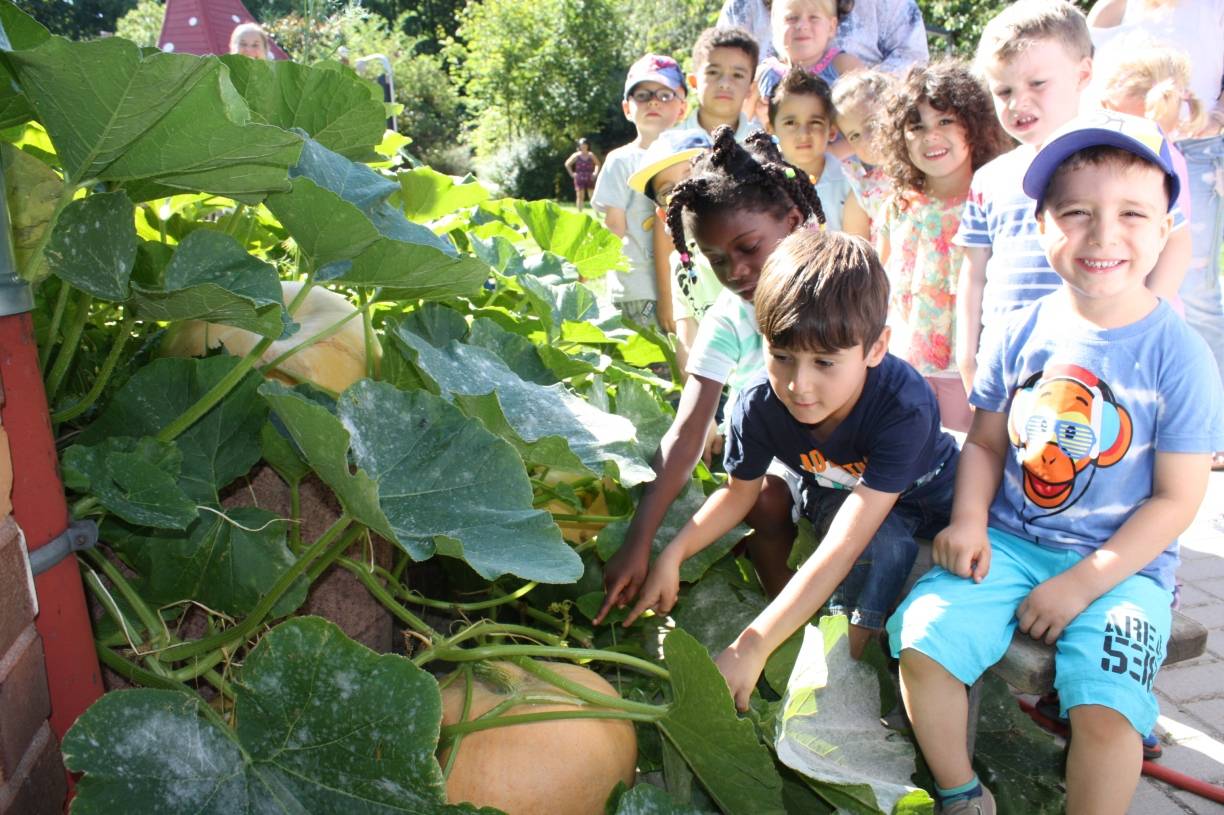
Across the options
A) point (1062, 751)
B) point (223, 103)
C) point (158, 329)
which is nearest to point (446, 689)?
point (158, 329)

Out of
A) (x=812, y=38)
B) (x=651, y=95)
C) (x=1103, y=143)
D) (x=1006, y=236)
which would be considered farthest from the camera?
(x=651, y=95)

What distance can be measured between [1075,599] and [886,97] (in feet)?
5.18

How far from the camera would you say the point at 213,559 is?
117 cm

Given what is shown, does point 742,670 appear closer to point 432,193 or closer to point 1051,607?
point 1051,607

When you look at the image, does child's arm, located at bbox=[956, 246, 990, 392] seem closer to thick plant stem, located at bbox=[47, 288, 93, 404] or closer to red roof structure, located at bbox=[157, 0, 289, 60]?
thick plant stem, located at bbox=[47, 288, 93, 404]

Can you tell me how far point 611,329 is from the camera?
1.93 m

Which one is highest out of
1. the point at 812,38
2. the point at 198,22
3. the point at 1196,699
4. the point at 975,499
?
the point at 198,22

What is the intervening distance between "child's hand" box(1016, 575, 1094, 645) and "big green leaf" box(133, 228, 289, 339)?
3.55 ft

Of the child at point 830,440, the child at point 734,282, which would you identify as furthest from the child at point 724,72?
the child at point 830,440

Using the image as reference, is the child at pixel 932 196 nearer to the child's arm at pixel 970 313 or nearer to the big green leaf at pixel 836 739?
the child's arm at pixel 970 313

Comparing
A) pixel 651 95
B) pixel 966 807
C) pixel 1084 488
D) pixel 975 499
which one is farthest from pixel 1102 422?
pixel 651 95

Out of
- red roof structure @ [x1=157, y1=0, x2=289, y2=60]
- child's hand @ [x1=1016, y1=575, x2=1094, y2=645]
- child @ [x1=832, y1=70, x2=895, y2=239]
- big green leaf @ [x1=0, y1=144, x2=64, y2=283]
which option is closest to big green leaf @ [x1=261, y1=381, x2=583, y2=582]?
big green leaf @ [x1=0, y1=144, x2=64, y2=283]

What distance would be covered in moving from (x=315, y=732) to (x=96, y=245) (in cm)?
51

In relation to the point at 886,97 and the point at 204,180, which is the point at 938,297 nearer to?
the point at 886,97
